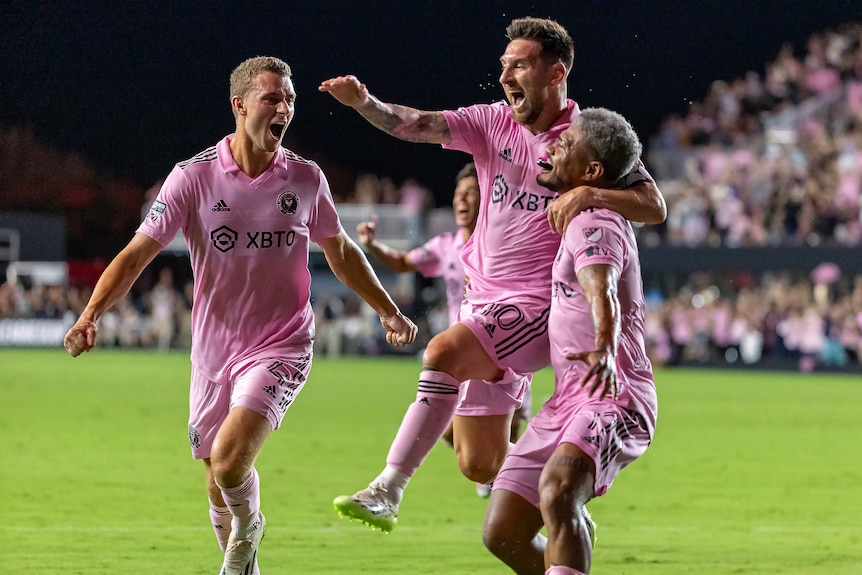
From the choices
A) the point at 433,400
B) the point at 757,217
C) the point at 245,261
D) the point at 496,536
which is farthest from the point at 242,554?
the point at 757,217

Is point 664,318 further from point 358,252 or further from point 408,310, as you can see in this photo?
point 358,252

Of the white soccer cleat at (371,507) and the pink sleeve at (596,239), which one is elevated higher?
the pink sleeve at (596,239)

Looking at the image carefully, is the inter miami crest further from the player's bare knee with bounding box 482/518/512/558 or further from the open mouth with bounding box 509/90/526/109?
the player's bare knee with bounding box 482/518/512/558

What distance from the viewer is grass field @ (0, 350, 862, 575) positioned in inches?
306

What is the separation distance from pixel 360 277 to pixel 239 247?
76 cm

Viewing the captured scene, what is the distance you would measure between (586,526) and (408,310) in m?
28.3

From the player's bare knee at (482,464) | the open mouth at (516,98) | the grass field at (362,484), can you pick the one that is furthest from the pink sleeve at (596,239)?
the grass field at (362,484)

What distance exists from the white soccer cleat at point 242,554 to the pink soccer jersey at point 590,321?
6.67ft

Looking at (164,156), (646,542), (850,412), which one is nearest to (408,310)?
(164,156)

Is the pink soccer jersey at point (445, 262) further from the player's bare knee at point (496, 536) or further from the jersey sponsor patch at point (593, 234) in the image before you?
the jersey sponsor patch at point (593, 234)

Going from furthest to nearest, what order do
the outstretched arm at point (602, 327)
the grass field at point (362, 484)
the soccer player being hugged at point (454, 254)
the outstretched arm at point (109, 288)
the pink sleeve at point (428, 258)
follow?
the pink sleeve at point (428, 258) < the soccer player being hugged at point (454, 254) < the grass field at point (362, 484) < the outstretched arm at point (109, 288) < the outstretched arm at point (602, 327)

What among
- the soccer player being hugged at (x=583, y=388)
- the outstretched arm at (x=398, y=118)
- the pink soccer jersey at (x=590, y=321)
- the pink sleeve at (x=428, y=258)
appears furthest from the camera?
→ the pink sleeve at (x=428, y=258)

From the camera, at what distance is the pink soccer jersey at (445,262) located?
11055mm

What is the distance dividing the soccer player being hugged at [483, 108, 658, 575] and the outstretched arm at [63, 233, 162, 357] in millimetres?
2246
